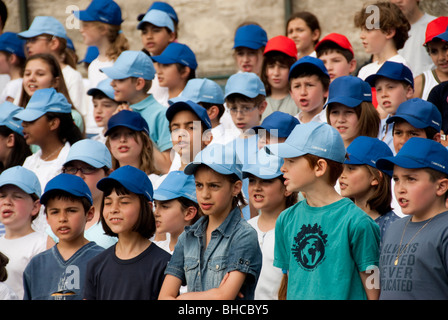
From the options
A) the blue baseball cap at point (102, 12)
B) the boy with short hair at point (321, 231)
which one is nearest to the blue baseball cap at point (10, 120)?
the blue baseball cap at point (102, 12)

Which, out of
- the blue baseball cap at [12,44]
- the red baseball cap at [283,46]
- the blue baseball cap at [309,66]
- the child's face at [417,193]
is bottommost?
the child's face at [417,193]

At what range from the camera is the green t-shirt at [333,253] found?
5133mm

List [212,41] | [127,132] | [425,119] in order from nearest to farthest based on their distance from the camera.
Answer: [425,119] → [127,132] → [212,41]

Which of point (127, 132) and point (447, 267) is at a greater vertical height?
point (127, 132)

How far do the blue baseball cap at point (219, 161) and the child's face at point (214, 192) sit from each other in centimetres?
6

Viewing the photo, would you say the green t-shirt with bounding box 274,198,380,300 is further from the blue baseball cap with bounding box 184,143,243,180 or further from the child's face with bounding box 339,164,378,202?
the child's face with bounding box 339,164,378,202

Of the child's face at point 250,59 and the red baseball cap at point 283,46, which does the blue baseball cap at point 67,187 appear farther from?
the child's face at point 250,59

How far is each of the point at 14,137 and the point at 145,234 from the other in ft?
10.2

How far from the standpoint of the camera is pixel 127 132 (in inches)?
308

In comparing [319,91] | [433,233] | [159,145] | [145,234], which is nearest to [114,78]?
[159,145]

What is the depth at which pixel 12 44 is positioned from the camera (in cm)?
1025

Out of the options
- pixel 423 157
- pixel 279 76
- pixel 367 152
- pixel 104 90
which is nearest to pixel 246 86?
pixel 279 76

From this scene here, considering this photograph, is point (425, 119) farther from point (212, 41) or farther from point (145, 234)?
point (212, 41)

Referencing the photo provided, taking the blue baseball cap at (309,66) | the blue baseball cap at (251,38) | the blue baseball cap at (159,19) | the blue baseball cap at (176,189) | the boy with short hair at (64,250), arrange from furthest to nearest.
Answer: the blue baseball cap at (159,19) → the blue baseball cap at (251,38) → the blue baseball cap at (309,66) → the blue baseball cap at (176,189) → the boy with short hair at (64,250)
